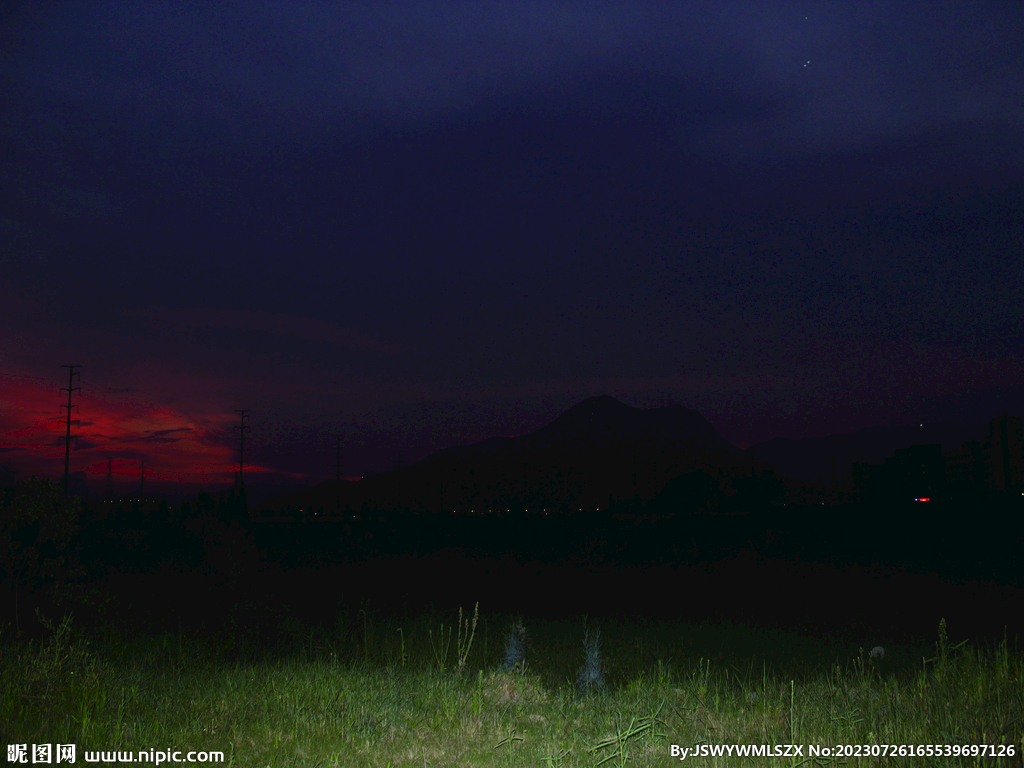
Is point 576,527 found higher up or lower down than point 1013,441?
lower down

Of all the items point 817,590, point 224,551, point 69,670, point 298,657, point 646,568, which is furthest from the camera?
point 646,568

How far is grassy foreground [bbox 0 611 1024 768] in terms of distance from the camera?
656cm

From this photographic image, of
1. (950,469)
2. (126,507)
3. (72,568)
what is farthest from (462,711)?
(950,469)

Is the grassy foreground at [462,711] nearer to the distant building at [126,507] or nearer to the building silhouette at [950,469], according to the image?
the distant building at [126,507]

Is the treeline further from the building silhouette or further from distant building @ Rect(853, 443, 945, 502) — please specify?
distant building @ Rect(853, 443, 945, 502)

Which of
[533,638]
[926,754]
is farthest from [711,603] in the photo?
[926,754]

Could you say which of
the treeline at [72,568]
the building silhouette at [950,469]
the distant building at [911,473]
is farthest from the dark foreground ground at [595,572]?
the distant building at [911,473]

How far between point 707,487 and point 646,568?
186 ft

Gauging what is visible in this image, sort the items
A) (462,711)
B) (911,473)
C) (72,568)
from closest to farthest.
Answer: (462,711) → (72,568) → (911,473)

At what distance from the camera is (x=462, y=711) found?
25.8 feet

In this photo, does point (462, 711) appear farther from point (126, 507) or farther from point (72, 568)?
point (126, 507)

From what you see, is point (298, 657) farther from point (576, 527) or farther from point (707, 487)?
point (707, 487)

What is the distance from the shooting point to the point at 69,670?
333 inches

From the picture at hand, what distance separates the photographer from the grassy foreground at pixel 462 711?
6.56 metres
